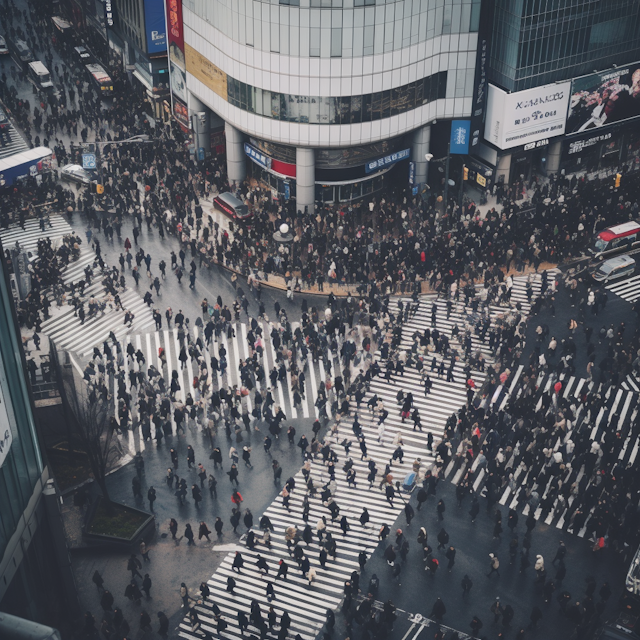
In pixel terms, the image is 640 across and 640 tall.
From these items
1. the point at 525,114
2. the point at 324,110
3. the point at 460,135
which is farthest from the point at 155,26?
the point at 525,114

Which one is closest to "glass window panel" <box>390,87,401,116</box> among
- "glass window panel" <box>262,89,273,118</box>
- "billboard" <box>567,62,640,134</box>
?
"glass window panel" <box>262,89,273,118</box>

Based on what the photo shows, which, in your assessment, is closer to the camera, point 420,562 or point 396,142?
point 420,562

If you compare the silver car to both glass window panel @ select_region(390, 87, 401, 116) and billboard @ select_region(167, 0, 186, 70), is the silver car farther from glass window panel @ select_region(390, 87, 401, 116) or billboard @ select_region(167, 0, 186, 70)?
glass window panel @ select_region(390, 87, 401, 116)

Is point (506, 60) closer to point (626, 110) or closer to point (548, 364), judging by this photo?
point (626, 110)

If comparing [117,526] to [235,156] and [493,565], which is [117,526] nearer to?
[493,565]

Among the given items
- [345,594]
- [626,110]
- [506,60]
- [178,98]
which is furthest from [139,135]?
[345,594]

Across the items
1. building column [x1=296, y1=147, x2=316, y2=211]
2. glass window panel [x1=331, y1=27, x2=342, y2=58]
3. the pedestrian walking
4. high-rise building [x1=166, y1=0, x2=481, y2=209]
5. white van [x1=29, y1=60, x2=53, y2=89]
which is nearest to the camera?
the pedestrian walking
